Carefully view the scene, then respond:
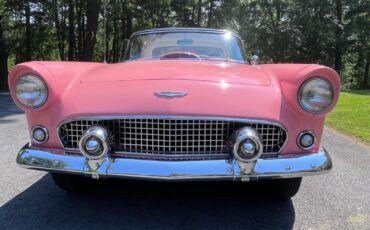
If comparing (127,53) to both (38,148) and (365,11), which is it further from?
(365,11)

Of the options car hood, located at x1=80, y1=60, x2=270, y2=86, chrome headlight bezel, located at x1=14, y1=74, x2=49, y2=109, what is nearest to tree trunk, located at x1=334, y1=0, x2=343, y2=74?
car hood, located at x1=80, y1=60, x2=270, y2=86

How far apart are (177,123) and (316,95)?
968 millimetres

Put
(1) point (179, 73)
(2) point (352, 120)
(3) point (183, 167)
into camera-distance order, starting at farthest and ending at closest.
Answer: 1. (2) point (352, 120)
2. (1) point (179, 73)
3. (3) point (183, 167)

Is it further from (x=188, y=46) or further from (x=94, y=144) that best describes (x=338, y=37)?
(x=94, y=144)

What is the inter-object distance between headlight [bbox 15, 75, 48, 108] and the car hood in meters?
Answer: 0.32

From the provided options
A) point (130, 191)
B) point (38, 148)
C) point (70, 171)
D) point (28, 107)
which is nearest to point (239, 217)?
point (130, 191)

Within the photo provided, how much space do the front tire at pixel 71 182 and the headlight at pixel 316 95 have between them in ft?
6.04

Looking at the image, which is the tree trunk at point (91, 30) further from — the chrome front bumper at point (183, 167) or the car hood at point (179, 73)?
the chrome front bumper at point (183, 167)

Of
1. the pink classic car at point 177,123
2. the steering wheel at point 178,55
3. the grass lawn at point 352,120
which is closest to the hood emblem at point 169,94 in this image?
the pink classic car at point 177,123

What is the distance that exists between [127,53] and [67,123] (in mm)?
2076

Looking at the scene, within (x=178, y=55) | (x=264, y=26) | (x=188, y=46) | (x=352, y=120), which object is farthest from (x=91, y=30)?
(x=264, y=26)

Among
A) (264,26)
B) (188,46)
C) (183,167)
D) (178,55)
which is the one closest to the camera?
(183,167)

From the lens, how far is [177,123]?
105 inches

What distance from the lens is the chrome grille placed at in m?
2.67
